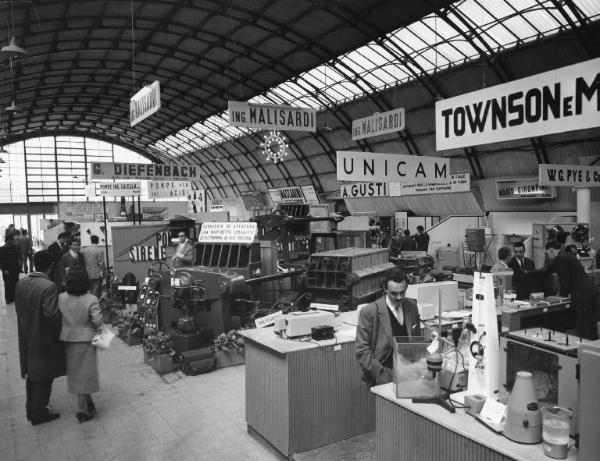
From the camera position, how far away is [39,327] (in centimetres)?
484

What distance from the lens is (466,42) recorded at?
14.2 meters

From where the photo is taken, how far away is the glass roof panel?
12.3 m

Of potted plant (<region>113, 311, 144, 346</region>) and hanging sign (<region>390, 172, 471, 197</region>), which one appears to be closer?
potted plant (<region>113, 311, 144, 346</region>)

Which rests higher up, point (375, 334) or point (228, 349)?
point (375, 334)

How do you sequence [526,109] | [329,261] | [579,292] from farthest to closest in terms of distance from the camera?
1. [329,261]
2. [579,292]
3. [526,109]

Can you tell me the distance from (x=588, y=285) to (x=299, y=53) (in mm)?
14108

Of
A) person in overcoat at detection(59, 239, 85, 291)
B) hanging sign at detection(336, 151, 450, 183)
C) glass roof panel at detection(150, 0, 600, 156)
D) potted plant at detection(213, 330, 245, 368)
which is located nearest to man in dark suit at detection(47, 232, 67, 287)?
person in overcoat at detection(59, 239, 85, 291)

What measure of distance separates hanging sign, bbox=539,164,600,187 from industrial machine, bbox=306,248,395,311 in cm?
534

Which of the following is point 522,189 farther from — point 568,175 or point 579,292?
point 579,292

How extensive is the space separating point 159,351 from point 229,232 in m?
2.28

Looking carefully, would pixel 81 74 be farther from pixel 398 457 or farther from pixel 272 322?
pixel 398 457

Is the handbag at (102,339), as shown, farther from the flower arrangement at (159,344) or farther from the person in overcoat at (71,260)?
the person in overcoat at (71,260)

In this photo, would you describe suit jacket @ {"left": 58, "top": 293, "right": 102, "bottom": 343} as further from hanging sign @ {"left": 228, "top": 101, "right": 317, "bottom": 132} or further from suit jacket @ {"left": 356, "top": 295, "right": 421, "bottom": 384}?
hanging sign @ {"left": 228, "top": 101, "right": 317, "bottom": 132}

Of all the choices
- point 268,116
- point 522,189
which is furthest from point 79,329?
point 522,189
